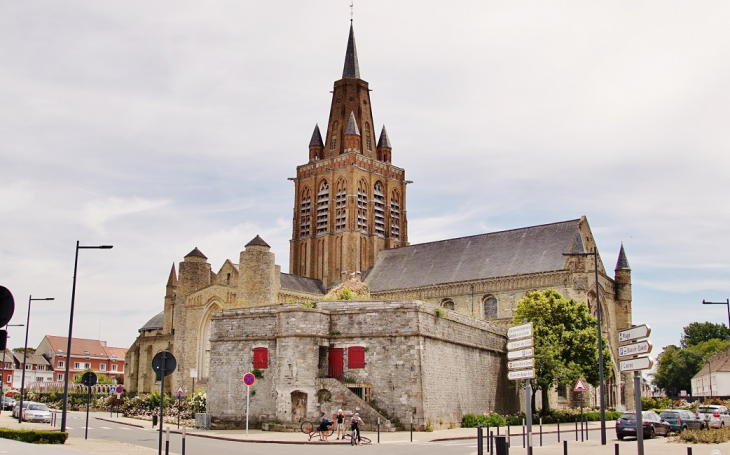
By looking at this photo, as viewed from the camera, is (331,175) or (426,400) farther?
(331,175)

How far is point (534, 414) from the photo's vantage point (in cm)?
4075

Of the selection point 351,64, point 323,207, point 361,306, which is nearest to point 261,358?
point 361,306

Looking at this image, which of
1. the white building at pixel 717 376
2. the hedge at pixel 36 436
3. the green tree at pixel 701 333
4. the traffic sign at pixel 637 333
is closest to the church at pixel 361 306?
the hedge at pixel 36 436

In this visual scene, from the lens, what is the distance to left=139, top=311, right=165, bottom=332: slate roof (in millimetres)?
71000

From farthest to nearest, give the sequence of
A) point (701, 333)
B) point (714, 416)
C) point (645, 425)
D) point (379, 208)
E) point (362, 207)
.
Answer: point (701, 333)
point (379, 208)
point (362, 207)
point (714, 416)
point (645, 425)

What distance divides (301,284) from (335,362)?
35387mm

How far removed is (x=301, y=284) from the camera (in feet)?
220

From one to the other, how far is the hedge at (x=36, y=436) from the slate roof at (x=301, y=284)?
133ft

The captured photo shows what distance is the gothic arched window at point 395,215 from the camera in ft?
247

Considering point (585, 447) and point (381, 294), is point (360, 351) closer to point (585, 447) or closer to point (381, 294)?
point (585, 447)

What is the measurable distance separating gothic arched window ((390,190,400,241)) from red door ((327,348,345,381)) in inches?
1695

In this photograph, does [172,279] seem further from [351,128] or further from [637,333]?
[637,333]

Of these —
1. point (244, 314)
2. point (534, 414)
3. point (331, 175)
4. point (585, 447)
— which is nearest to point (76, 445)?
point (244, 314)

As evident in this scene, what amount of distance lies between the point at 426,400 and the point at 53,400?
138ft
